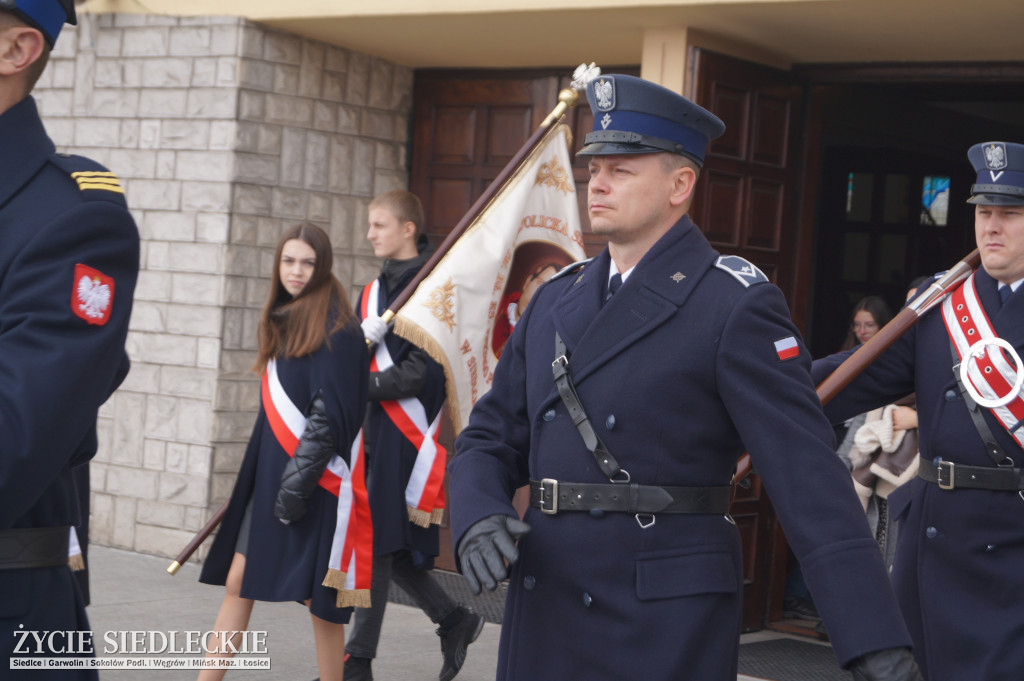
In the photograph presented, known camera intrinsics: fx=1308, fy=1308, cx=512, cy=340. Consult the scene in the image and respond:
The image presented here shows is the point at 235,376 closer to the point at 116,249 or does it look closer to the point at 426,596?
the point at 426,596

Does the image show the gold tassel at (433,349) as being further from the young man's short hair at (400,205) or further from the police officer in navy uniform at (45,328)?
the police officer in navy uniform at (45,328)

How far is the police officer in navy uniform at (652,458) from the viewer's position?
2.48 metres

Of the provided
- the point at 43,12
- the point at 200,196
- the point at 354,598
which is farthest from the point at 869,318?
the point at 43,12

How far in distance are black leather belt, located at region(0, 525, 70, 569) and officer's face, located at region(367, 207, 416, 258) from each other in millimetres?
3646

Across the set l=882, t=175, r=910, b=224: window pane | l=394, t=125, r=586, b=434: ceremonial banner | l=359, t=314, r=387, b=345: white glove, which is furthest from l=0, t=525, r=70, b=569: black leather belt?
l=882, t=175, r=910, b=224: window pane

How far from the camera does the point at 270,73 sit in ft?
23.5

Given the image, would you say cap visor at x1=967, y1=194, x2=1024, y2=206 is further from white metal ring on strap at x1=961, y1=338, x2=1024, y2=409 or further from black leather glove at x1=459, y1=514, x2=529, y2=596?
black leather glove at x1=459, y1=514, x2=529, y2=596

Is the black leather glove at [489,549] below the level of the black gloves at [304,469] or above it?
above

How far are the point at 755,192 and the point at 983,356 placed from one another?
8.78 ft

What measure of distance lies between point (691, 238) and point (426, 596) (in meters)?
3.05

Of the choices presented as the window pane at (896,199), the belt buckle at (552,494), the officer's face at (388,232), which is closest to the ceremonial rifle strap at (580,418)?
the belt buckle at (552,494)

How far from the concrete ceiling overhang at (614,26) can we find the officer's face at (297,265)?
1.93 m

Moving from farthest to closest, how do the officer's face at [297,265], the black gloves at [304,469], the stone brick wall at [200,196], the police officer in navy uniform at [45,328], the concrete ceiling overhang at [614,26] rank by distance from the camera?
the stone brick wall at [200,196], the concrete ceiling overhang at [614,26], the officer's face at [297,265], the black gloves at [304,469], the police officer in navy uniform at [45,328]

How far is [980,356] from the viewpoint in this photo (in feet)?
13.2
